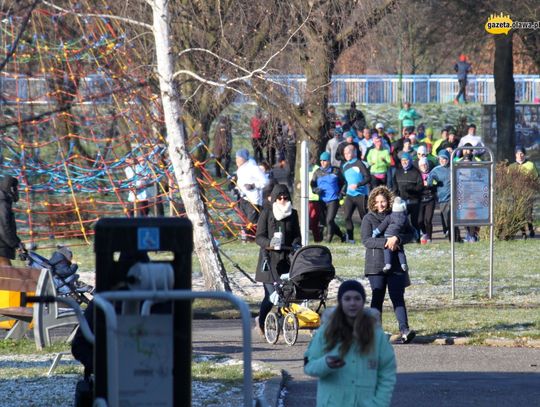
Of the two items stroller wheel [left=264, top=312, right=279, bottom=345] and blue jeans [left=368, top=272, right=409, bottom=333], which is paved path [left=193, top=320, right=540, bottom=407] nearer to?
stroller wheel [left=264, top=312, right=279, bottom=345]

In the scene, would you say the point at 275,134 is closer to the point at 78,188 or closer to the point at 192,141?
the point at 192,141

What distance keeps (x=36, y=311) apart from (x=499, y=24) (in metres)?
21.5

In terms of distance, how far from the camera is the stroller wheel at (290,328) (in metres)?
12.7

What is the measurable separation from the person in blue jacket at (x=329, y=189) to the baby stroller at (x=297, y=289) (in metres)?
9.70

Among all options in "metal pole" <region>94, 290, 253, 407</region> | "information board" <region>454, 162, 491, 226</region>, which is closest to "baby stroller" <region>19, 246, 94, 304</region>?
"information board" <region>454, 162, 491, 226</region>

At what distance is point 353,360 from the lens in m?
6.15

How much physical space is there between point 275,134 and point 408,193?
320 centimetres

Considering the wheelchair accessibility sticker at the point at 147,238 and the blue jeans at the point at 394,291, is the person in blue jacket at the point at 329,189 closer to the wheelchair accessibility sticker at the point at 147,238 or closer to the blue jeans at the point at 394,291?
the blue jeans at the point at 394,291

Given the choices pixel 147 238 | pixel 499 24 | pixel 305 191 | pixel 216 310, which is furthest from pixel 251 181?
pixel 147 238

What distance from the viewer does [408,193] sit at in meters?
22.9

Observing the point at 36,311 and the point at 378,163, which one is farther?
the point at 378,163

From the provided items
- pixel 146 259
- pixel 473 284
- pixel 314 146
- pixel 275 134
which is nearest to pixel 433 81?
pixel 314 146

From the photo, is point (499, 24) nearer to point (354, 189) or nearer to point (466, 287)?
point (354, 189)

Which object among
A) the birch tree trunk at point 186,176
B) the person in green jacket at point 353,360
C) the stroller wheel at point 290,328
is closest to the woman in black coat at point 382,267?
the stroller wheel at point 290,328
